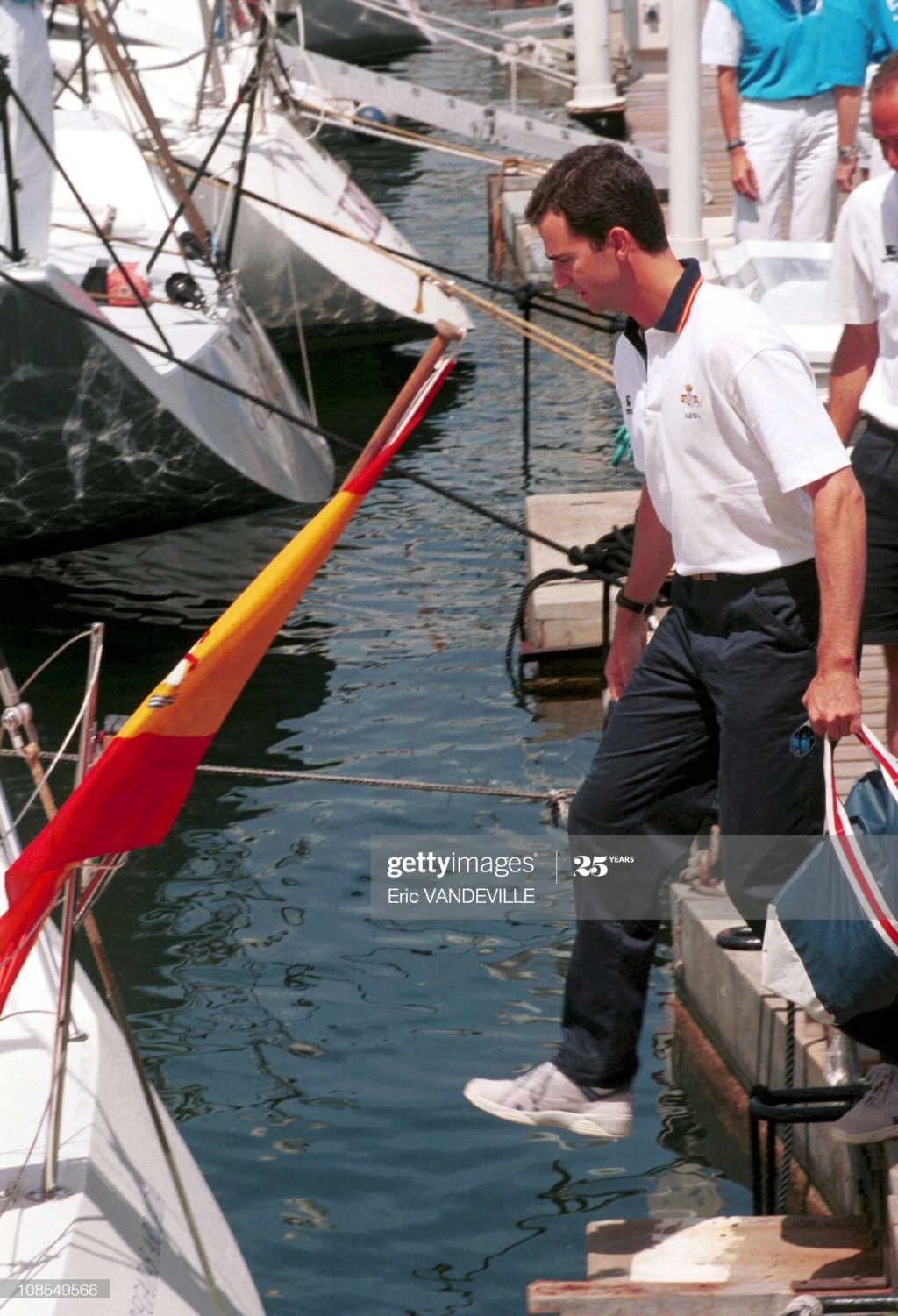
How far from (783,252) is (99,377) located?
3060mm

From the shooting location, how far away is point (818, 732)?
3111 millimetres

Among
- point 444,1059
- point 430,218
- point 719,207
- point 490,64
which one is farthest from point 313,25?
point 444,1059

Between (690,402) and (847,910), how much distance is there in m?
0.90

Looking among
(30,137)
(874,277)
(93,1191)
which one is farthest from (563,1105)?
(30,137)

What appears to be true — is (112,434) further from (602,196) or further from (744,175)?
(602,196)

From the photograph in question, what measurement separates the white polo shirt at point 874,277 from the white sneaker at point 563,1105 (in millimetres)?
1749

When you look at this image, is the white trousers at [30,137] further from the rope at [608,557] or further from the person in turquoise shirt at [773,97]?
the person in turquoise shirt at [773,97]

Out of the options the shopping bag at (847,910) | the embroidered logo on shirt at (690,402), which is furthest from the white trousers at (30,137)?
the shopping bag at (847,910)

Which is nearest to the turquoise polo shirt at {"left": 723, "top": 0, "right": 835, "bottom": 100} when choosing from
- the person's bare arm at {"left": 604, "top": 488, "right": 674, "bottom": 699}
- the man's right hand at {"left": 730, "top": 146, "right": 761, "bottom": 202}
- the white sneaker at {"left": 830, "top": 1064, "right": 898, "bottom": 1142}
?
the man's right hand at {"left": 730, "top": 146, "right": 761, "bottom": 202}

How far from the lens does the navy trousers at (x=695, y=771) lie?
3.25 m

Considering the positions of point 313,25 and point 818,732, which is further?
point 313,25

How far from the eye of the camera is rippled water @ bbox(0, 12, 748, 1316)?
430cm

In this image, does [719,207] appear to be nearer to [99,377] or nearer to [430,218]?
[430,218]

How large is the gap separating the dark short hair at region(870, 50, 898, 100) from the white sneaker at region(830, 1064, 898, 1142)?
2158mm
